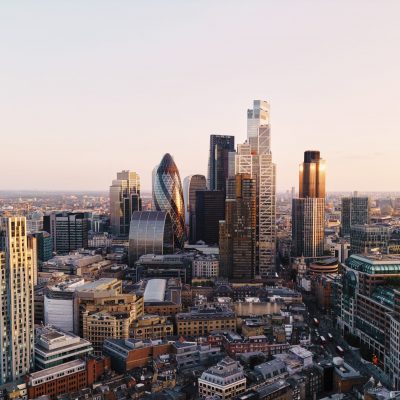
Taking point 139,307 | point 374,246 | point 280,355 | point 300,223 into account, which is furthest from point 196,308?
point 300,223

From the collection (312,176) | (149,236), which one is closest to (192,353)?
(149,236)

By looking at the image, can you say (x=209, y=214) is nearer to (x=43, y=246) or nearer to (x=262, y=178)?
(x=262, y=178)

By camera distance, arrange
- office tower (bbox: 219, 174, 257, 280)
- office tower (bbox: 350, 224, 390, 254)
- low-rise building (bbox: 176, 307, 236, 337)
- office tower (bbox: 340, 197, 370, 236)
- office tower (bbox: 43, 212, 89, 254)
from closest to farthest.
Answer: low-rise building (bbox: 176, 307, 236, 337), office tower (bbox: 219, 174, 257, 280), office tower (bbox: 350, 224, 390, 254), office tower (bbox: 43, 212, 89, 254), office tower (bbox: 340, 197, 370, 236)

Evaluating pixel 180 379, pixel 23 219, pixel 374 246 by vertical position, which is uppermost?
pixel 23 219

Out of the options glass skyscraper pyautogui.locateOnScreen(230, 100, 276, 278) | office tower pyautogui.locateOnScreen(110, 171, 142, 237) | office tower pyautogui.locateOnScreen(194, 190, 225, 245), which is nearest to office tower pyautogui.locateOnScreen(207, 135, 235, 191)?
office tower pyautogui.locateOnScreen(194, 190, 225, 245)

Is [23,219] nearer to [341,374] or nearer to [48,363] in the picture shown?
[48,363]

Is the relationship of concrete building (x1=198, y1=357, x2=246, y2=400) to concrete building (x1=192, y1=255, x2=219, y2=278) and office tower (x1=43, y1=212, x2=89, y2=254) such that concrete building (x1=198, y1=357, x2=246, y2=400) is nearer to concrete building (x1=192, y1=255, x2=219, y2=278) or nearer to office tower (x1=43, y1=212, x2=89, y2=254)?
concrete building (x1=192, y1=255, x2=219, y2=278)

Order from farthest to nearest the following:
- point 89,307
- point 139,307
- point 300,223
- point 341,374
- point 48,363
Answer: point 300,223 < point 139,307 < point 89,307 < point 48,363 < point 341,374
